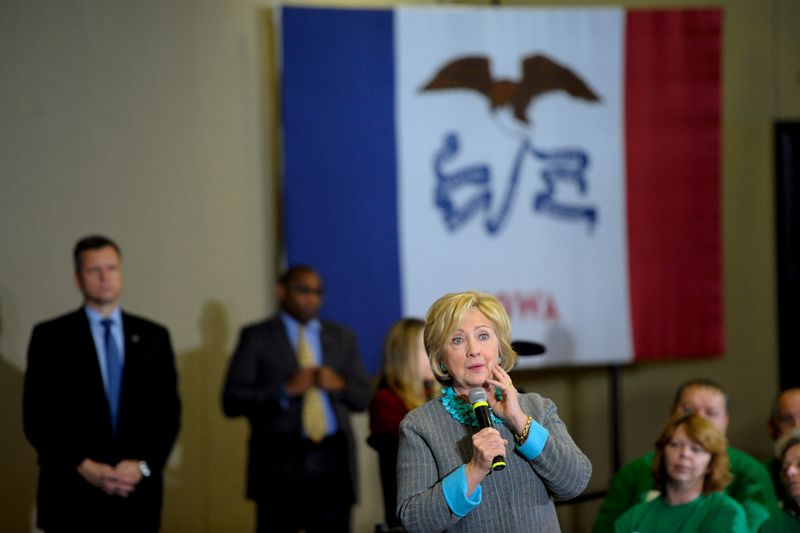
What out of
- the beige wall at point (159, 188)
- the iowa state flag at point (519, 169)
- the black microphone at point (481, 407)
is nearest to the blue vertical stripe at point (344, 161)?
the iowa state flag at point (519, 169)

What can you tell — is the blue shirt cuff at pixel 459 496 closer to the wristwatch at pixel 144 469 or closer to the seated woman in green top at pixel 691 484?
the seated woman in green top at pixel 691 484

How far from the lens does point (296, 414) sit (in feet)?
16.1

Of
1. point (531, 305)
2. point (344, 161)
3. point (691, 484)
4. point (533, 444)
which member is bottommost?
point (691, 484)

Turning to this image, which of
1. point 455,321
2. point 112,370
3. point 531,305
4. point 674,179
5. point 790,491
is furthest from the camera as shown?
point 674,179

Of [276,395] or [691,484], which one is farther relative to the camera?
[276,395]

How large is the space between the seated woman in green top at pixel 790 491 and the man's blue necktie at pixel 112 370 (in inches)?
92.3

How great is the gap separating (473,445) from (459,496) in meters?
0.10

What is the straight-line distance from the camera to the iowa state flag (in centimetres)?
575

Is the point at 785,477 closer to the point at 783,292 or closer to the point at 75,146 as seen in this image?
the point at 783,292

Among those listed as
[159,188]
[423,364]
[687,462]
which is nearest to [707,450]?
[687,462]

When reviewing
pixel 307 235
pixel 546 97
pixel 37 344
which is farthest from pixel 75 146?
pixel 546 97

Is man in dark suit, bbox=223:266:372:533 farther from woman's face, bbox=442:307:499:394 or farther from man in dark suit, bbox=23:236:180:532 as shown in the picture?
woman's face, bbox=442:307:499:394

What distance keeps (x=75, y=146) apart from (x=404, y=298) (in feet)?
6.02

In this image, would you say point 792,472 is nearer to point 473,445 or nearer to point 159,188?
point 473,445
